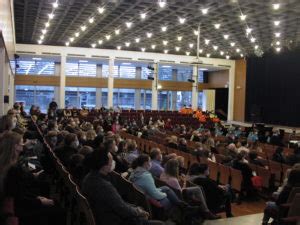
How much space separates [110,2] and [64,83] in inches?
479

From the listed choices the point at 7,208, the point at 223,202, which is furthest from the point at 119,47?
the point at 7,208

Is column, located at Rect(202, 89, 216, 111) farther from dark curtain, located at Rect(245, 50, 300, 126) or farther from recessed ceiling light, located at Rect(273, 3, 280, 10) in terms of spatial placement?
recessed ceiling light, located at Rect(273, 3, 280, 10)

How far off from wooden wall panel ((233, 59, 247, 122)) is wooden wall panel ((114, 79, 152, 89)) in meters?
6.97

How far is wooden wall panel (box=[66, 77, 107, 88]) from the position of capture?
27062 millimetres

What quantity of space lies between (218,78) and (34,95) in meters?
15.2

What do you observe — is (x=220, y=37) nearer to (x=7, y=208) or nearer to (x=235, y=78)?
(x=235, y=78)

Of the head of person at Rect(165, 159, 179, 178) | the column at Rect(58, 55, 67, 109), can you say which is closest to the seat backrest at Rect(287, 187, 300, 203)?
the head of person at Rect(165, 159, 179, 178)

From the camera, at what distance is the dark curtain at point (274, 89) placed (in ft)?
76.0

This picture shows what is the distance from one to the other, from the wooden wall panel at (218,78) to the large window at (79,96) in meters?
10.5

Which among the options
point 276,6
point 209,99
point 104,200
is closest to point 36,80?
point 209,99

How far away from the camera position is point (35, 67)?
2752 centimetres

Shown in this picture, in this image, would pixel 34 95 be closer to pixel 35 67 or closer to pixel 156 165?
pixel 35 67

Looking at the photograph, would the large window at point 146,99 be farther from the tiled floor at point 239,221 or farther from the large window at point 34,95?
the tiled floor at point 239,221

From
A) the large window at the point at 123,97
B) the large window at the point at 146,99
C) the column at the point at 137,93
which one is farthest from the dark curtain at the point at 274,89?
the large window at the point at 123,97
